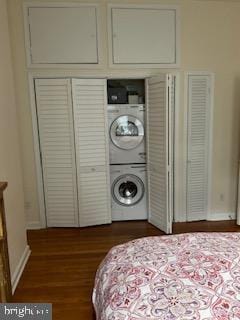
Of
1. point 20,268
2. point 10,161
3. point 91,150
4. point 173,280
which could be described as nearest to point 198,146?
point 91,150

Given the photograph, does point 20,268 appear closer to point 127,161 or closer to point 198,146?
point 127,161

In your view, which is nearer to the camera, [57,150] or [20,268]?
[20,268]

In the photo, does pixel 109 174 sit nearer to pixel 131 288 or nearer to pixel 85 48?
pixel 85 48

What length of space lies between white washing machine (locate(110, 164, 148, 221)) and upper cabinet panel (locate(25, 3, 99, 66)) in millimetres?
1505

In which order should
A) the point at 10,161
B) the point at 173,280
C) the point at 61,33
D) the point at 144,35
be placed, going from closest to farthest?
the point at 173,280
the point at 10,161
the point at 61,33
the point at 144,35

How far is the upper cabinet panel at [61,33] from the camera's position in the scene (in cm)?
325

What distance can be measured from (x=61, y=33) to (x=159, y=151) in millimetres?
1793

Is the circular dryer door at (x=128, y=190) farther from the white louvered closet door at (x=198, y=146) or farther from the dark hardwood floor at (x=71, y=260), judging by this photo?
the white louvered closet door at (x=198, y=146)

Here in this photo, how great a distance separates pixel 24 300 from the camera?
89.4 inches

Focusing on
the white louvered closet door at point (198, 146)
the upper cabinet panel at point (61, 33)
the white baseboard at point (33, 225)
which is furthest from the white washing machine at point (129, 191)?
the upper cabinet panel at point (61, 33)

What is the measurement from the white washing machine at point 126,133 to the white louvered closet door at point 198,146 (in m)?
0.62

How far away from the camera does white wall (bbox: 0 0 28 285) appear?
242 cm

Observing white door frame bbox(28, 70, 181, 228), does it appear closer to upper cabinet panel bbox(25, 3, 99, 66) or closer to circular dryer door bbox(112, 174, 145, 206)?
upper cabinet panel bbox(25, 3, 99, 66)

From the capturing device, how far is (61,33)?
10.8 feet
